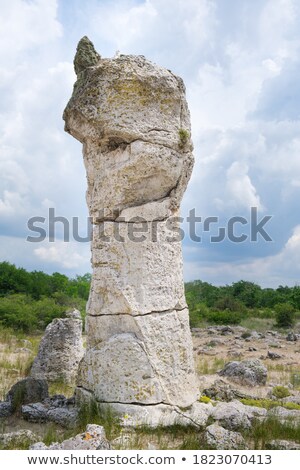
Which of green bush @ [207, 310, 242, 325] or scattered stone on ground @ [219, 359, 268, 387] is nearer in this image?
scattered stone on ground @ [219, 359, 268, 387]

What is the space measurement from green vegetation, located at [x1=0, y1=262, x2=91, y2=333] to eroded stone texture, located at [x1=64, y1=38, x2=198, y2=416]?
1280 cm

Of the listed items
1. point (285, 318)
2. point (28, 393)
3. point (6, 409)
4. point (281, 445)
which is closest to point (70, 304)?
point (285, 318)

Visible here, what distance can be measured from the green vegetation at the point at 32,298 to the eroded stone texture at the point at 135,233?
42.0 feet

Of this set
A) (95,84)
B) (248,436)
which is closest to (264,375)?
(248,436)

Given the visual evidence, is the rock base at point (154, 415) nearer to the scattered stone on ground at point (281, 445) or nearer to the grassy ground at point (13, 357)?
the scattered stone on ground at point (281, 445)

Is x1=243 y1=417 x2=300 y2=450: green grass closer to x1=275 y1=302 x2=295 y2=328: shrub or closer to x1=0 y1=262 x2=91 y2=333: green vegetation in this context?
x1=0 y1=262 x2=91 y2=333: green vegetation

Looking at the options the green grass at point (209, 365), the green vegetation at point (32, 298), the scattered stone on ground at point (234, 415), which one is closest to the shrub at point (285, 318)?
→ the green vegetation at point (32, 298)

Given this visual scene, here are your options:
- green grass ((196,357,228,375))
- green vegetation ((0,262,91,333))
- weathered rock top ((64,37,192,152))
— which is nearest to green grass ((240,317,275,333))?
green vegetation ((0,262,91,333))

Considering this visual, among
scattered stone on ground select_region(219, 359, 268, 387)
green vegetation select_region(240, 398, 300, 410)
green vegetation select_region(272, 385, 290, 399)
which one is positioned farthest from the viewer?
scattered stone on ground select_region(219, 359, 268, 387)

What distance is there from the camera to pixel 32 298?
25641 millimetres

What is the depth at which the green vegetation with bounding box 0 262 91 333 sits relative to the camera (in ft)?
58.4

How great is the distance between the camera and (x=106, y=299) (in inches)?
215

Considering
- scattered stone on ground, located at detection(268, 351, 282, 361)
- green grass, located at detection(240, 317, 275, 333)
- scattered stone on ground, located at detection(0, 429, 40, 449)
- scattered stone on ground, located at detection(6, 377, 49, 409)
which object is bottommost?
scattered stone on ground, located at detection(0, 429, 40, 449)

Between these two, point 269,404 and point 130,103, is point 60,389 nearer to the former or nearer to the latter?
point 269,404
